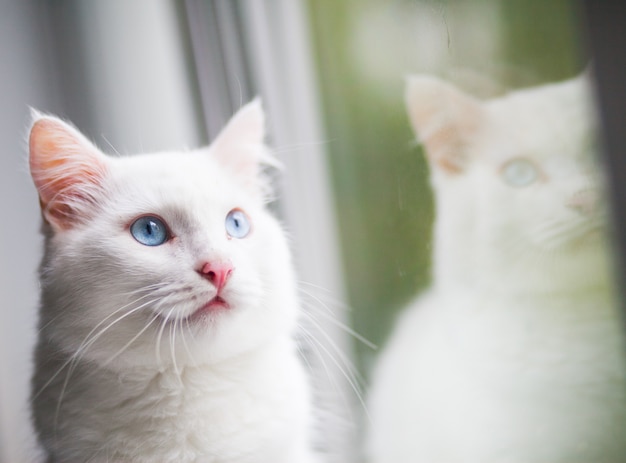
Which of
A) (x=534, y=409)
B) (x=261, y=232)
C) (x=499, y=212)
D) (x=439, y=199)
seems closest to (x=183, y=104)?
(x=261, y=232)

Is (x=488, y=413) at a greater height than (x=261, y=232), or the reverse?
(x=261, y=232)

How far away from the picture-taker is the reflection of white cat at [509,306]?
0.87m

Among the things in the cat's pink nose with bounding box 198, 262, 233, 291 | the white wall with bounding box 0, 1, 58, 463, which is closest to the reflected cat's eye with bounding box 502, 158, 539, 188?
the cat's pink nose with bounding box 198, 262, 233, 291

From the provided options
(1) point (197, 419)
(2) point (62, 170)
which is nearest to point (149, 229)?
(2) point (62, 170)

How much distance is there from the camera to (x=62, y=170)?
89cm

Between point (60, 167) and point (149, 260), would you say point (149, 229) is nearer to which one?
point (149, 260)

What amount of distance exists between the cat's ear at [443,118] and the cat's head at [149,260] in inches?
13.2

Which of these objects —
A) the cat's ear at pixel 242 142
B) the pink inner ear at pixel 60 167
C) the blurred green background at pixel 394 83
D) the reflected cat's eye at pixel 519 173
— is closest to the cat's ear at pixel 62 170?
the pink inner ear at pixel 60 167

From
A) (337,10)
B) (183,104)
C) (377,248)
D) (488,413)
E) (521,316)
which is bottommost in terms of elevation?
(488,413)

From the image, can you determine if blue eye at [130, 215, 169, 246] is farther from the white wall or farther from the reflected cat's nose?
the reflected cat's nose

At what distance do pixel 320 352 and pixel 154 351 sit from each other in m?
0.44

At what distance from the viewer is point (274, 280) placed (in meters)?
0.92

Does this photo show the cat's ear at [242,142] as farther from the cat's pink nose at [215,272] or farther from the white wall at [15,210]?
the white wall at [15,210]

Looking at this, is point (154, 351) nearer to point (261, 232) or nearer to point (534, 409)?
point (261, 232)
